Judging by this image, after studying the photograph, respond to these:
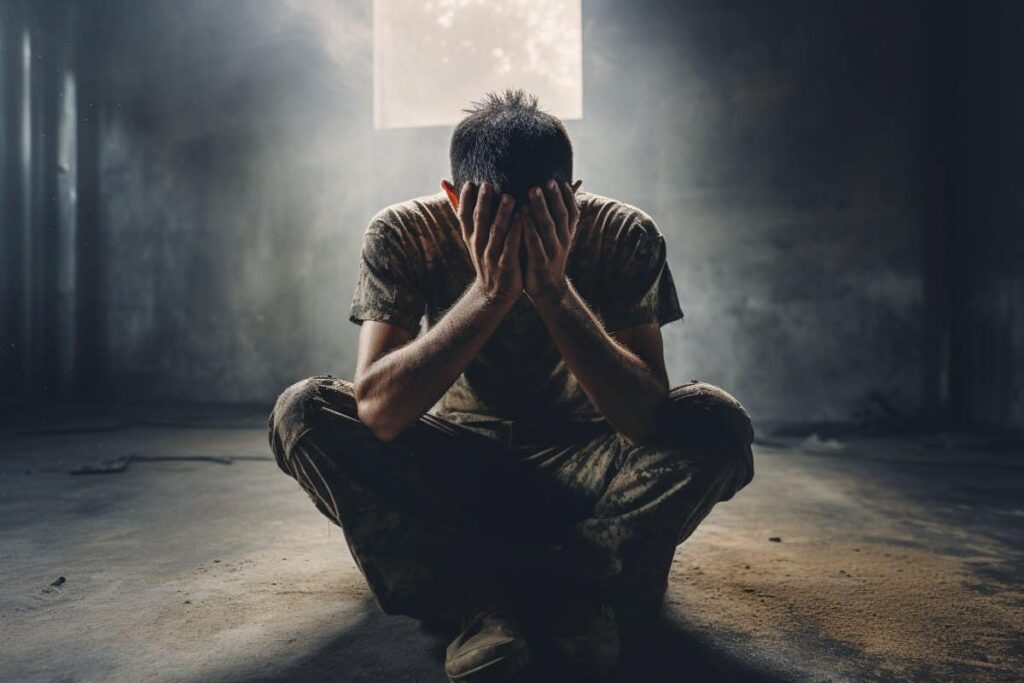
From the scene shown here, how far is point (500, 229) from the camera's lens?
1.28 m

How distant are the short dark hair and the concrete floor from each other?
0.91 meters

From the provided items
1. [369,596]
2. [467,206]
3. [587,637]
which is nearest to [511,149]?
[467,206]

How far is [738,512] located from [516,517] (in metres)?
1.16

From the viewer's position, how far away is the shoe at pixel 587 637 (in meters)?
1.12

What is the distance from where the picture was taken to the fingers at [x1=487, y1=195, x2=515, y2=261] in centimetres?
128

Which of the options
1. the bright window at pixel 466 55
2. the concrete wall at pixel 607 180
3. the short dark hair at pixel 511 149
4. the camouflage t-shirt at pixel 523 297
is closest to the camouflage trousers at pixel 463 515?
the camouflage t-shirt at pixel 523 297

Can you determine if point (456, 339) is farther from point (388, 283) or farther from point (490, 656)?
point (490, 656)

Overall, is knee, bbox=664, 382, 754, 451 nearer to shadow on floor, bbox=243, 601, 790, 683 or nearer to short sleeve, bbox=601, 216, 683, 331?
short sleeve, bbox=601, 216, 683, 331

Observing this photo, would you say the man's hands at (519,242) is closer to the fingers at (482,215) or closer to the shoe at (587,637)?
the fingers at (482,215)

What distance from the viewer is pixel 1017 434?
12.4ft

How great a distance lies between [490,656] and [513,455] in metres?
0.51

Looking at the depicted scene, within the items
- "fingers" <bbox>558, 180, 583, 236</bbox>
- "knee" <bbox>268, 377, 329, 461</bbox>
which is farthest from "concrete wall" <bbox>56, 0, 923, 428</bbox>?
"knee" <bbox>268, 377, 329, 461</bbox>

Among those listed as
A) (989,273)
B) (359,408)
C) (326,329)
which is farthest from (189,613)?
(989,273)

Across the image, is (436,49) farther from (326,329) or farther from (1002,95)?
(1002,95)
